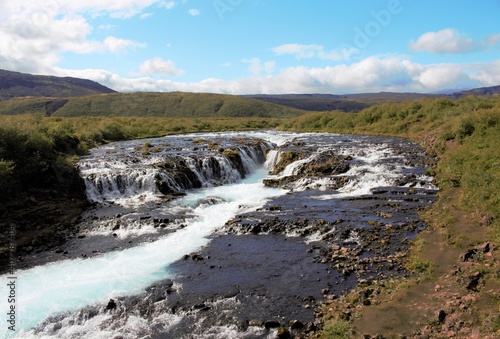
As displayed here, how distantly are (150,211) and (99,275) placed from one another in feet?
27.3

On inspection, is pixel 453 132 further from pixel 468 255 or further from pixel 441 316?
pixel 441 316

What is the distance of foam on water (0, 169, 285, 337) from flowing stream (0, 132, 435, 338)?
0.14 feet

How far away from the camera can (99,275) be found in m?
15.5

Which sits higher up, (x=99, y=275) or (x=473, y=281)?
(x=473, y=281)

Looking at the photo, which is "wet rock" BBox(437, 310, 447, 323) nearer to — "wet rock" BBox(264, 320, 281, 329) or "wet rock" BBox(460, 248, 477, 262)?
"wet rock" BBox(460, 248, 477, 262)

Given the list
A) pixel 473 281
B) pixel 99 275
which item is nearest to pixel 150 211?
pixel 99 275

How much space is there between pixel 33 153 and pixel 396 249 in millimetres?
24850

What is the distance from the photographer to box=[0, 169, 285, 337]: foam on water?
43.5 feet

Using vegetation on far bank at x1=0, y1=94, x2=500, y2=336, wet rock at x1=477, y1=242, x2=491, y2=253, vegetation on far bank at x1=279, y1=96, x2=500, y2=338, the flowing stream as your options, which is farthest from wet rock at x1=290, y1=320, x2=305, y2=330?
wet rock at x1=477, y1=242, x2=491, y2=253

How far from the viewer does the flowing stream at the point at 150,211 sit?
Answer: 12.7 meters

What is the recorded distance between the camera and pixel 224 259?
16578 mm

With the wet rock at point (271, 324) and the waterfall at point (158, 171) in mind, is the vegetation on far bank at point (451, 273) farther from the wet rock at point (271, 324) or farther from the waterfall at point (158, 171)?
the waterfall at point (158, 171)

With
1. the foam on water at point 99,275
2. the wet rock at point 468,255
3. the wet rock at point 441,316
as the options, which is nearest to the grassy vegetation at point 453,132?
the wet rock at point 468,255

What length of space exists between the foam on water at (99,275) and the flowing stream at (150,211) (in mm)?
43
